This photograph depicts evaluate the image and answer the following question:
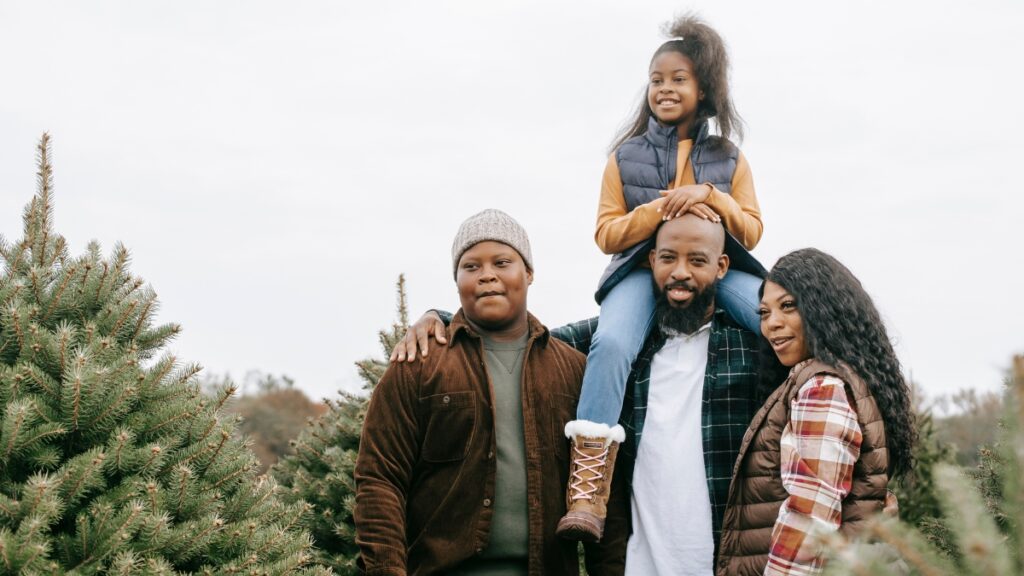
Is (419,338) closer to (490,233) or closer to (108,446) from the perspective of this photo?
(490,233)

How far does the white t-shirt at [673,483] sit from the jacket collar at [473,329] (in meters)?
0.54

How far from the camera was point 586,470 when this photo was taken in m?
3.85

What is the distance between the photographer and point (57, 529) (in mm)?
2855

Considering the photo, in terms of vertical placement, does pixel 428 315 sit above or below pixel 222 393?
above

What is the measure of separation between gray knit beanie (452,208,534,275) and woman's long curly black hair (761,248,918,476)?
1.11m

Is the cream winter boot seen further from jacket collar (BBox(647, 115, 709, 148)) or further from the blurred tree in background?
the blurred tree in background

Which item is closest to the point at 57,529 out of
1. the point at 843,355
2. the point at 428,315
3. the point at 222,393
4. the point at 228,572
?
the point at 228,572

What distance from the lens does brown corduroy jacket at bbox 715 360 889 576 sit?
336cm

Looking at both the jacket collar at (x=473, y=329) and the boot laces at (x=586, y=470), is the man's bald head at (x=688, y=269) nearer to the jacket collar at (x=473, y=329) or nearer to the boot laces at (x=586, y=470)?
the jacket collar at (x=473, y=329)

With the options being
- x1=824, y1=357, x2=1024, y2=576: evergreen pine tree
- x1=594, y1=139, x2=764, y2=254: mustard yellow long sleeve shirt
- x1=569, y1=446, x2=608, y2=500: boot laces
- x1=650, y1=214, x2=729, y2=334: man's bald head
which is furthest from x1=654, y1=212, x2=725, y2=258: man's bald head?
x1=824, y1=357, x2=1024, y2=576: evergreen pine tree

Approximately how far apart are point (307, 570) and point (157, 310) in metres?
1.20

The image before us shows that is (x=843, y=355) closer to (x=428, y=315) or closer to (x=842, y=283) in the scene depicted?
(x=842, y=283)

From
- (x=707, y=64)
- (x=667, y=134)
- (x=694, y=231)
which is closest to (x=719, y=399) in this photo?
(x=694, y=231)

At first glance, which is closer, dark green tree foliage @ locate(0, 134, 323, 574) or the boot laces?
dark green tree foliage @ locate(0, 134, 323, 574)
